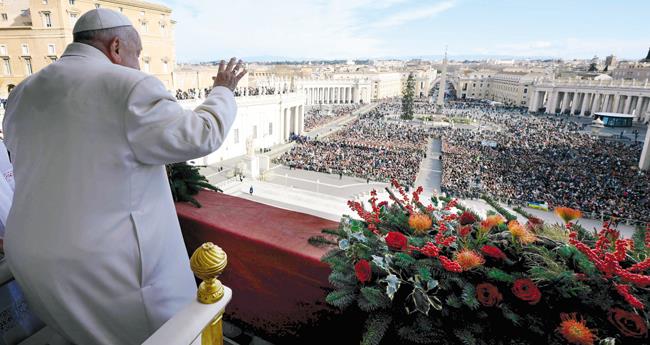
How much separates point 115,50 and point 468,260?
64.7 inches

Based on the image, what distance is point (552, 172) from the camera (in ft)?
68.0

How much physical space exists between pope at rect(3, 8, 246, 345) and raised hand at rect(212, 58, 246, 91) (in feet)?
0.52

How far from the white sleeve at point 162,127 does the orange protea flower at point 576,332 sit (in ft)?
4.55

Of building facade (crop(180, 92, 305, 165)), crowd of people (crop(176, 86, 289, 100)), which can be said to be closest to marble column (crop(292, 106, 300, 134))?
building facade (crop(180, 92, 305, 165))

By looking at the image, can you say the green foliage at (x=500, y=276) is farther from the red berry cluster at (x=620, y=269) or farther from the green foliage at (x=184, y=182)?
the green foliage at (x=184, y=182)

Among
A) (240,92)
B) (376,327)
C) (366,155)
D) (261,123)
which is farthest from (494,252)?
(240,92)

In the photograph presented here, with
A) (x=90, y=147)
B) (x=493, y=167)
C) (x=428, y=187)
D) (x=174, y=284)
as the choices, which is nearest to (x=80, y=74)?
(x=90, y=147)

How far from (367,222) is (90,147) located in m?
1.33

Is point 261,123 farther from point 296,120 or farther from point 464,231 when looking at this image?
point 464,231

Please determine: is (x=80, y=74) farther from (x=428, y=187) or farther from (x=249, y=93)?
(x=249, y=93)

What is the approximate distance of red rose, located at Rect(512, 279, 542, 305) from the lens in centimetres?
134

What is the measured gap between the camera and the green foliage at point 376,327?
141cm

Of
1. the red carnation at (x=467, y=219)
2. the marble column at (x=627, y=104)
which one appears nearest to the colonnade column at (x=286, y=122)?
the red carnation at (x=467, y=219)

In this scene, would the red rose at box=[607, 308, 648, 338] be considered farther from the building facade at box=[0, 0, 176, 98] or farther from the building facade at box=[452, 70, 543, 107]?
the building facade at box=[452, 70, 543, 107]
